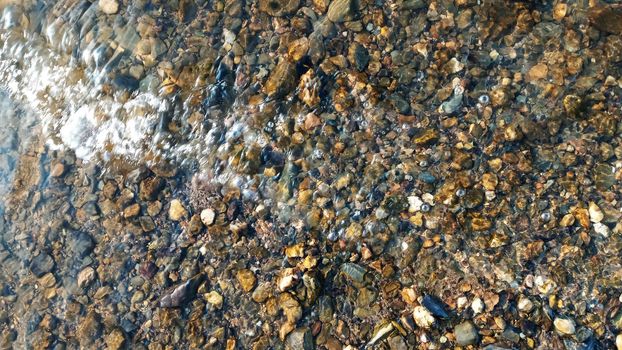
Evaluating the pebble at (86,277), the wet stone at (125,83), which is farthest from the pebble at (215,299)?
the wet stone at (125,83)

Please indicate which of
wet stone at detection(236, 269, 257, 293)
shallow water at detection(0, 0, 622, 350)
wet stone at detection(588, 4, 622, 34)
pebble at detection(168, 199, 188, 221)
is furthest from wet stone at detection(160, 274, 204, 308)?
wet stone at detection(588, 4, 622, 34)

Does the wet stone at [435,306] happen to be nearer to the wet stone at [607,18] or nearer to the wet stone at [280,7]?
the wet stone at [607,18]

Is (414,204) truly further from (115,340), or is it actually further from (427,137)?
(115,340)

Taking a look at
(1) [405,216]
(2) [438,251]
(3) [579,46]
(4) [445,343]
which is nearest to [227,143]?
(1) [405,216]

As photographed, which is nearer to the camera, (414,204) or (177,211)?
(414,204)

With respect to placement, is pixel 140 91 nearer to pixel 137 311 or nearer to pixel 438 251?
pixel 137 311

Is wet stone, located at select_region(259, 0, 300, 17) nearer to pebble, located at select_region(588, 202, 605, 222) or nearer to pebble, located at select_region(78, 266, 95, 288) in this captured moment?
pebble, located at select_region(78, 266, 95, 288)

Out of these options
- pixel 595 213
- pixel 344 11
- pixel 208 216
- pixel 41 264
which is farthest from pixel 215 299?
pixel 595 213
